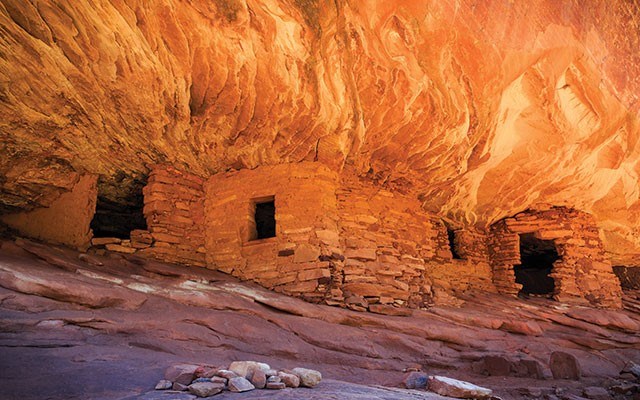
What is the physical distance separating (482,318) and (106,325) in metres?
4.63

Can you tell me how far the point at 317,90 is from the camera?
512cm

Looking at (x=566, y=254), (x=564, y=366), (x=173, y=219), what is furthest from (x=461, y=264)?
(x=173, y=219)

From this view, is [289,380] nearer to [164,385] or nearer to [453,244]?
[164,385]

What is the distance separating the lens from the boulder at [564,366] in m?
5.19

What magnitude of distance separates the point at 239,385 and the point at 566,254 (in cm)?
721

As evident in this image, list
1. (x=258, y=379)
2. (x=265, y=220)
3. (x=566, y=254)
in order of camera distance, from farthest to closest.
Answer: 1. (x=566, y=254)
2. (x=265, y=220)
3. (x=258, y=379)

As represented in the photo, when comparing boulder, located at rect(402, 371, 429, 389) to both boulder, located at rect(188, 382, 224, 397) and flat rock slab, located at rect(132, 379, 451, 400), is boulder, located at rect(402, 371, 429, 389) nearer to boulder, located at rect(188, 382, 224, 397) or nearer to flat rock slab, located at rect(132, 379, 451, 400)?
flat rock slab, located at rect(132, 379, 451, 400)

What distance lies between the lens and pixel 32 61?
4414 mm

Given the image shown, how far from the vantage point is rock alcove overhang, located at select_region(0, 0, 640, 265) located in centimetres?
426

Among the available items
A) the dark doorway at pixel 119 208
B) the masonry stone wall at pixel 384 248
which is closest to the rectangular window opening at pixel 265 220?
the dark doorway at pixel 119 208

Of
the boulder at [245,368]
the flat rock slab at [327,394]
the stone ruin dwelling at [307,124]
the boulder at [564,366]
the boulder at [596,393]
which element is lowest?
the boulder at [596,393]

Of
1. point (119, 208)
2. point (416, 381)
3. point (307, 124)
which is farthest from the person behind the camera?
point (119, 208)

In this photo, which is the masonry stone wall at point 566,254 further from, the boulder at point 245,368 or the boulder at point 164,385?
the boulder at point 164,385

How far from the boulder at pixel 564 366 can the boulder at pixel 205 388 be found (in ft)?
13.5
